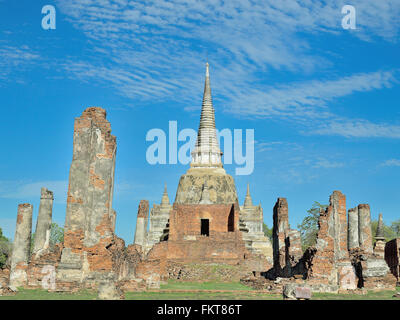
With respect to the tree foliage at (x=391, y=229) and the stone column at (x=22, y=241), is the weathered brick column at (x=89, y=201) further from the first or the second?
the tree foliage at (x=391, y=229)

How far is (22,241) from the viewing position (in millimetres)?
18844

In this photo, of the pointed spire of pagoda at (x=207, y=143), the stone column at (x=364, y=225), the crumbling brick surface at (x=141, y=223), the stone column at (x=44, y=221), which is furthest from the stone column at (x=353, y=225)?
the pointed spire of pagoda at (x=207, y=143)

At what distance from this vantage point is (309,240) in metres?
39.4

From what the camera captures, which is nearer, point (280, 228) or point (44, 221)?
point (44, 221)

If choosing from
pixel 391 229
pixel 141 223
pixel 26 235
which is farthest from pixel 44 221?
pixel 391 229

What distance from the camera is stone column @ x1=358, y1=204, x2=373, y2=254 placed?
72.4 ft

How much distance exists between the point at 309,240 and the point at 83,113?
1082 inches

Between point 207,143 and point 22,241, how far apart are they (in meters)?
32.3

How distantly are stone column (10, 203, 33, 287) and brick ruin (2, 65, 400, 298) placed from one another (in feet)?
0.11

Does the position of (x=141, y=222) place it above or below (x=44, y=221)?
above

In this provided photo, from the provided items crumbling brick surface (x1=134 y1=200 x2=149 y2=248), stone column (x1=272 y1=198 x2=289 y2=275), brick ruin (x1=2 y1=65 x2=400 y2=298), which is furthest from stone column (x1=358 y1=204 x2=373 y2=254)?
crumbling brick surface (x1=134 y1=200 x2=149 y2=248)

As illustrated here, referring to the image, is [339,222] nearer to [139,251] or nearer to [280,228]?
[280,228]

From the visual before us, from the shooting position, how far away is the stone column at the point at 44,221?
776 inches

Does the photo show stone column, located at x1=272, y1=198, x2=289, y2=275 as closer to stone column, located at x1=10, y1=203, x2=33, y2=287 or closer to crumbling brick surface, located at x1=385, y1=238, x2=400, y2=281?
crumbling brick surface, located at x1=385, y1=238, x2=400, y2=281
